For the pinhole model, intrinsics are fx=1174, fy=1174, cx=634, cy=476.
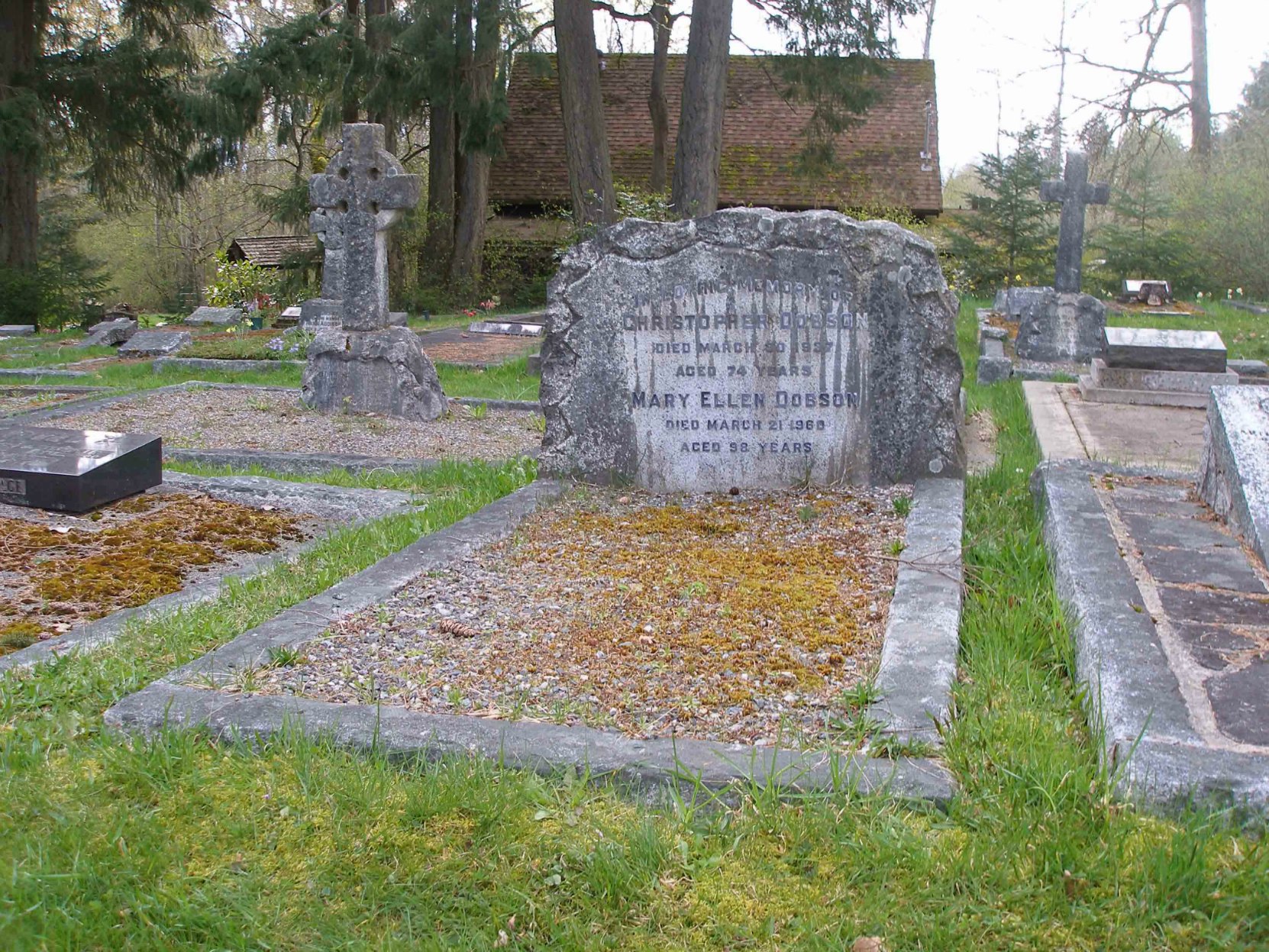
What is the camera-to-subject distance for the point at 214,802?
273cm

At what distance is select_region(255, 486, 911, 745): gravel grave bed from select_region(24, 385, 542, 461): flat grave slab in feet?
8.64

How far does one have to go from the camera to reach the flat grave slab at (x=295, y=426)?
815 cm

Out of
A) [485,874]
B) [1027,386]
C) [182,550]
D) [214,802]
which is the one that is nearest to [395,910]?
[485,874]

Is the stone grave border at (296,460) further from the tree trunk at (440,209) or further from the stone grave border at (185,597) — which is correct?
the tree trunk at (440,209)

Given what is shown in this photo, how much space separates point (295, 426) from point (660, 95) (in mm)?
15016

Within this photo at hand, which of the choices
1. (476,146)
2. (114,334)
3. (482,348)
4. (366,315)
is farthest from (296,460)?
(476,146)

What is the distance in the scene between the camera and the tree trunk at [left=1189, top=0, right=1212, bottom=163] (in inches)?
1073

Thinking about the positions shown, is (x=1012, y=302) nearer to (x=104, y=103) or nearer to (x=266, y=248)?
(x=104, y=103)

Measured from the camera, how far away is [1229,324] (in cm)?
1652

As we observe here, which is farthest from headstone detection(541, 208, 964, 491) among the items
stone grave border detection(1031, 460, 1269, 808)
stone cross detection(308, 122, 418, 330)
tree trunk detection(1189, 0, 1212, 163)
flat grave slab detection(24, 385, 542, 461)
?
tree trunk detection(1189, 0, 1212, 163)

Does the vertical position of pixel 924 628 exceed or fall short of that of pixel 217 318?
it falls short

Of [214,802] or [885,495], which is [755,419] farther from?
[214,802]

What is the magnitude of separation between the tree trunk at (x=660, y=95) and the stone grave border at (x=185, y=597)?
1547 centimetres

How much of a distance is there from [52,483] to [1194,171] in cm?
2604
